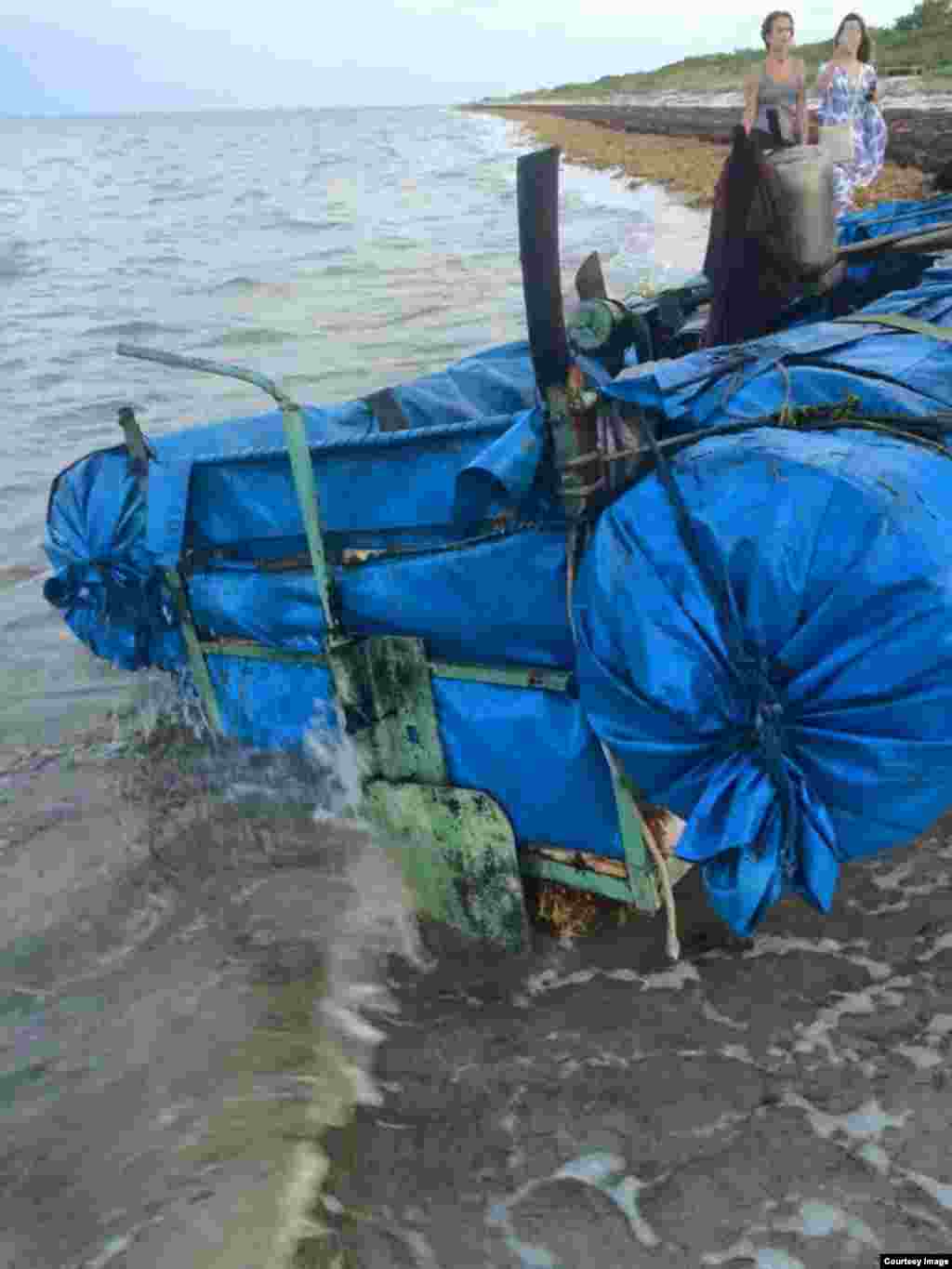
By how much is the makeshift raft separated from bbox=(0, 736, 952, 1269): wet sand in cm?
40

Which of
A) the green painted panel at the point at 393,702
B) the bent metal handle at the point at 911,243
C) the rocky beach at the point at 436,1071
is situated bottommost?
the rocky beach at the point at 436,1071

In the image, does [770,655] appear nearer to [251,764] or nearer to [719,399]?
[719,399]

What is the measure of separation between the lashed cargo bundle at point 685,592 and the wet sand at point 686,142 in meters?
7.27

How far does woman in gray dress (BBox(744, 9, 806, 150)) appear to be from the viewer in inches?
316

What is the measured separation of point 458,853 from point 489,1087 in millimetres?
691

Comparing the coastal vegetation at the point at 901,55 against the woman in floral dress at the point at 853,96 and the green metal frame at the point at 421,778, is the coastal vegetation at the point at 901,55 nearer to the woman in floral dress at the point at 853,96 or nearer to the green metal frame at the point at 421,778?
the woman in floral dress at the point at 853,96

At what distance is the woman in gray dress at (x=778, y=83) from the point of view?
8039 millimetres

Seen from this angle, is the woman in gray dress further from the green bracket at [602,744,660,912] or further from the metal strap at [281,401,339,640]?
the green bracket at [602,744,660,912]

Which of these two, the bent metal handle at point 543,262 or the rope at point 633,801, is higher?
the bent metal handle at point 543,262

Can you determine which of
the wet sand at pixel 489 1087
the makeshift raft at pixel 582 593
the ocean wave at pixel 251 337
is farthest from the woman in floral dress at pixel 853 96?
the ocean wave at pixel 251 337

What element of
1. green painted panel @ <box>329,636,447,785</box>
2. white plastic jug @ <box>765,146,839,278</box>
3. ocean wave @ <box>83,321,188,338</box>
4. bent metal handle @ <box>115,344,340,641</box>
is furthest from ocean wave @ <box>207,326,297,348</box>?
green painted panel @ <box>329,636,447,785</box>

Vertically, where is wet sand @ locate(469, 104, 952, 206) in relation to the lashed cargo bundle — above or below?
above

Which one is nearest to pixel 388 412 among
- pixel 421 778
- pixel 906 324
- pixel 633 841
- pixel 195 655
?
pixel 195 655

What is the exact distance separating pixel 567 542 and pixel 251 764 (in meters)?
1.96
